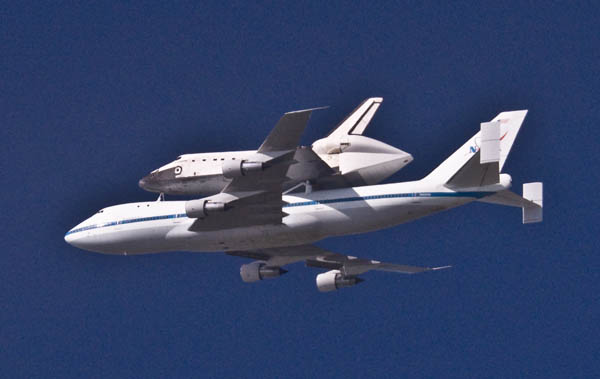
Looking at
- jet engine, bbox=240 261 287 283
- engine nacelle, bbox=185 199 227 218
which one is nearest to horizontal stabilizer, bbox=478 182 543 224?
engine nacelle, bbox=185 199 227 218

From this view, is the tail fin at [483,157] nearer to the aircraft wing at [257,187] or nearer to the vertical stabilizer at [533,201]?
the vertical stabilizer at [533,201]

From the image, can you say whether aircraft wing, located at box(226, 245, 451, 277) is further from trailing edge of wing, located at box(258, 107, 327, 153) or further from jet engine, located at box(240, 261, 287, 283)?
trailing edge of wing, located at box(258, 107, 327, 153)

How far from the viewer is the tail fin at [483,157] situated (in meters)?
53.9

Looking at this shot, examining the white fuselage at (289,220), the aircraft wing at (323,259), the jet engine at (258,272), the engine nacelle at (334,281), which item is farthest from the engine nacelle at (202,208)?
the engine nacelle at (334,281)

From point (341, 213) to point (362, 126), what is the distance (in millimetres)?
4077

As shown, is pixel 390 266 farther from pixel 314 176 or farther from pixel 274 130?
pixel 274 130

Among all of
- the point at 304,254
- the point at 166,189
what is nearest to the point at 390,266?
the point at 304,254

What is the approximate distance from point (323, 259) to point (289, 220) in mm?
8592

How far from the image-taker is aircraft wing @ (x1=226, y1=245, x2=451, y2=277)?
65.9 m

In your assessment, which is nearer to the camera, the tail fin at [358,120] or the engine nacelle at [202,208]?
the engine nacelle at [202,208]

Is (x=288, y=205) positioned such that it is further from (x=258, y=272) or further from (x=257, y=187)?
(x=258, y=272)

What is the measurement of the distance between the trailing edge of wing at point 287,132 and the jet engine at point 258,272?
13.1 m

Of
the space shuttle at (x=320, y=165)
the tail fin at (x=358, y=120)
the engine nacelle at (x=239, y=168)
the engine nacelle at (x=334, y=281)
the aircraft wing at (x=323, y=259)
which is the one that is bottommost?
the engine nacelle at (x=334, y=281)

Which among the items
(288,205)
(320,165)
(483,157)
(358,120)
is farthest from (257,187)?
(483,157)
